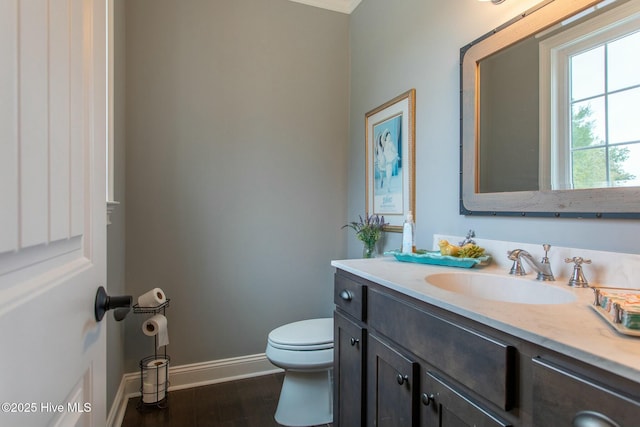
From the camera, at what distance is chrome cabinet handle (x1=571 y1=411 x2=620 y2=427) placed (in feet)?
1.69

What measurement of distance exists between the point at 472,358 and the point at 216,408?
1.71 m

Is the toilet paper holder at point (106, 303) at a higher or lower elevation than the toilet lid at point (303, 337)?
higher

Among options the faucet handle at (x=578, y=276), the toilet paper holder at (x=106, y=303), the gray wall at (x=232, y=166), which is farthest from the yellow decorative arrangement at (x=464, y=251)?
the gray wall at (x=232, y=166)

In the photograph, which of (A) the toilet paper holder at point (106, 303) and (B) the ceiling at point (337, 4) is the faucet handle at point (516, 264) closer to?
(A) the toilet paper holder at point (106, 303)

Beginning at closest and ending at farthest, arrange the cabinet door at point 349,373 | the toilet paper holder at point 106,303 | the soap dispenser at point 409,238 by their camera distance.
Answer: the toilet paper holder at point 106,303
the cabinet door at point 349,373
the soap dispenser at point 409,238

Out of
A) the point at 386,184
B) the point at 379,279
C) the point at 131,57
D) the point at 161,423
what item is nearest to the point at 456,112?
the point at 386,184

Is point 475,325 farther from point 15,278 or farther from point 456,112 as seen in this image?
point 456,112

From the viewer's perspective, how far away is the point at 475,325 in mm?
768

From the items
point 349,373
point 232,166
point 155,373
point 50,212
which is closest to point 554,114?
point 349,373

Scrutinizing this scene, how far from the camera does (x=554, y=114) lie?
1.13 metres

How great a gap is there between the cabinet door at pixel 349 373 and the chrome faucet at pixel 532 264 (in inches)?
22.6

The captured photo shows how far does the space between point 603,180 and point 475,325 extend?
0.63 m

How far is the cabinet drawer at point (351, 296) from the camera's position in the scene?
1.25 meters

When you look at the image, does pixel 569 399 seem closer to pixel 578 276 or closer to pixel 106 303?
pixel 578 276
